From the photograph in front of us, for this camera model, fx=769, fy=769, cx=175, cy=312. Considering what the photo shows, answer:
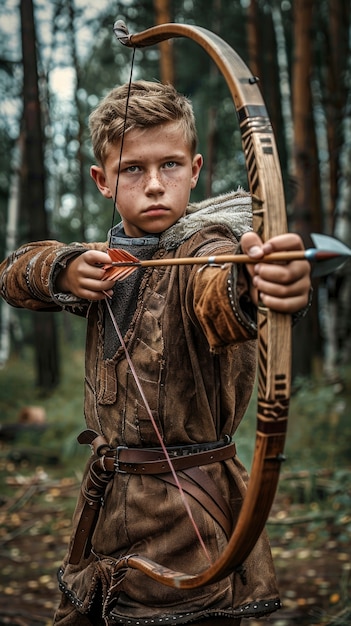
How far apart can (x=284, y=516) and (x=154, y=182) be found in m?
3.99

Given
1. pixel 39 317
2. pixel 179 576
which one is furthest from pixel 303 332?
pixel 179 576

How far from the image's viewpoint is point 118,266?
6.85 feet

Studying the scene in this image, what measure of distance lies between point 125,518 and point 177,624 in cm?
32

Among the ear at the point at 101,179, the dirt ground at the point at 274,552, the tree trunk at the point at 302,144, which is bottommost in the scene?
the dirt ground at the point at 274,552

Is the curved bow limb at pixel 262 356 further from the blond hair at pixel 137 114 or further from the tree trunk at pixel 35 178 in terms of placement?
the tree trunk at pixel 35 178

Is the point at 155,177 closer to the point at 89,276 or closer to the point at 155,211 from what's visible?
the point at 155,211

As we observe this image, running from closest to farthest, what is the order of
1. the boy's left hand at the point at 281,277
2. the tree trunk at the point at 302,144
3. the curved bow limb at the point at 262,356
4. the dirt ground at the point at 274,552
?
the boy's left hand at the point at 281,277, the curved bow limb at the point at 262,356, the dirt ground at the point at 274,552, the tree trunk at the point at 302,144

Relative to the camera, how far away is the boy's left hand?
151 centimetres

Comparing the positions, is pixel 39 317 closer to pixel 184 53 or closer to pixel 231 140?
pixel 231 140

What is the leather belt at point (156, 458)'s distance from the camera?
7.09ft

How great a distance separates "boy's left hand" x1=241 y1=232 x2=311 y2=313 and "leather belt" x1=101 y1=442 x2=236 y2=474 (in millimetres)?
738

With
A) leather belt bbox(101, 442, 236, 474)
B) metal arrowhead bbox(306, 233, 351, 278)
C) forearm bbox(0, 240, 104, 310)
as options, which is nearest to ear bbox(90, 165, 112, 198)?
forearm bbox(0, 240, 104, 310)

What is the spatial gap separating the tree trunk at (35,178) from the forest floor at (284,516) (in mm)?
2318

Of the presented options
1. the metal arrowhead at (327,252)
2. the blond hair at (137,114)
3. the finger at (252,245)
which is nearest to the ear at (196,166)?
the blond hair at (137,114)
